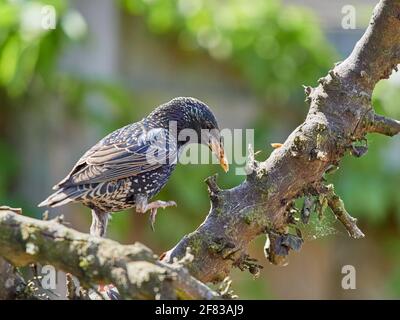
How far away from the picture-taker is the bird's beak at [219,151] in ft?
10.0

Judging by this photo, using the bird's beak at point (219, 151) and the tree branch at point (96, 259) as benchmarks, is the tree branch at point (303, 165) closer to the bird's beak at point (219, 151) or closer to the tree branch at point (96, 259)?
the bird's beak at point (219, 151)

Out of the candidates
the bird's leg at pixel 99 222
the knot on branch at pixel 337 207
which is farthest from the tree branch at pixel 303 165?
the bird's leg at pixel 99 222

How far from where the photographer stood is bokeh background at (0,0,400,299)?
6391 millimetres

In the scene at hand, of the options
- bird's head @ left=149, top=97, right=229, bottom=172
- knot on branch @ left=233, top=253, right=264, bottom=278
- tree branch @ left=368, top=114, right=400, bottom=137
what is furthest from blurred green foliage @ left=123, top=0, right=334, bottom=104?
knot on branch @ left=233, top=253, right=264, bottom=278

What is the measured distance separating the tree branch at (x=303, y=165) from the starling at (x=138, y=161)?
16.0 inches

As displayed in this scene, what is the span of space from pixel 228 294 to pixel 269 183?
23.0 inches

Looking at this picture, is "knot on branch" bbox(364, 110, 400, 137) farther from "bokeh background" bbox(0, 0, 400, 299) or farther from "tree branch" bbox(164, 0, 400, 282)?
"bokeh background" bbox(0, 0, 400, 299)

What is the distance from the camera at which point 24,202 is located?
6.46 meters

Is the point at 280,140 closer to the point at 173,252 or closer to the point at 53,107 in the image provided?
the point at 53,107

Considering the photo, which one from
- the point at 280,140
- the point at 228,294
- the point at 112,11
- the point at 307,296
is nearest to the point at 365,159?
the point at 280,140

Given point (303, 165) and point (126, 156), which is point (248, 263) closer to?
point (303, 165)

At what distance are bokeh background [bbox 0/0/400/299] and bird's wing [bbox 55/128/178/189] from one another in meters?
3.10

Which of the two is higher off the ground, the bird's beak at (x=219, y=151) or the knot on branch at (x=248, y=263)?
the bird's beak at (x=219, y=151)
